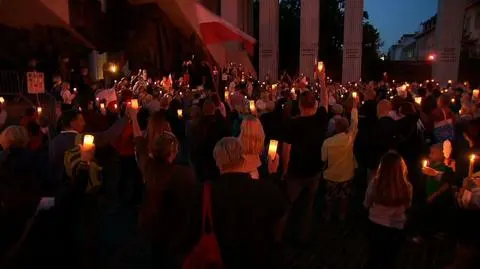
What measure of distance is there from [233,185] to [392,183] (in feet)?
5.87

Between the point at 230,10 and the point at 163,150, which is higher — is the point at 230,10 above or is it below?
above

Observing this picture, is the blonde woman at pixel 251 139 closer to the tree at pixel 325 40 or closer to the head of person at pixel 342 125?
the head of person at pixel 342 125

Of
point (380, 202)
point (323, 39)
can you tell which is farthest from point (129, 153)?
point (323, 39)

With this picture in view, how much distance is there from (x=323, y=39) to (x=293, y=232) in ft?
110

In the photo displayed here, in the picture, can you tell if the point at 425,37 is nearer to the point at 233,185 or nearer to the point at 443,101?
the point at 443,101

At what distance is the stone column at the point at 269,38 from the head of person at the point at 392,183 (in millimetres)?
23480

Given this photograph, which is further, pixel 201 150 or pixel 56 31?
pixel 56 31

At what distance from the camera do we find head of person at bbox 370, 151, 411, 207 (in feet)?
13.7

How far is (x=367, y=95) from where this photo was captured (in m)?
8.47

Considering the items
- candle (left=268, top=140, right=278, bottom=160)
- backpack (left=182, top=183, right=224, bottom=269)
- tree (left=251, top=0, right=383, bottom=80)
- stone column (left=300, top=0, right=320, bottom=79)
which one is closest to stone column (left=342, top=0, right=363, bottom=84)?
stone column (left=300, top=0, right=320, bottom=79)

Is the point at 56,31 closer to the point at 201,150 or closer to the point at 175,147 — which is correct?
the point at 201,150

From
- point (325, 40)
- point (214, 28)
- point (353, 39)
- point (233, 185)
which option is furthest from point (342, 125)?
point (325, 40)

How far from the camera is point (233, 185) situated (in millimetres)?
2994

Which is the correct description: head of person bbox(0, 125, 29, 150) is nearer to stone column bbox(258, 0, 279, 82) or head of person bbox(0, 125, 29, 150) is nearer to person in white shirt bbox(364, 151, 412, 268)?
person in white shirt bbox(364, 151, 412, 268)
